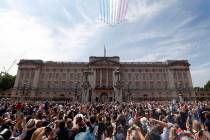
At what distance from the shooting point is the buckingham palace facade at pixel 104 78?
258ft

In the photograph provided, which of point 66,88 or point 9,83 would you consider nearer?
point 66,88

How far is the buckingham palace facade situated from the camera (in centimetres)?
7875

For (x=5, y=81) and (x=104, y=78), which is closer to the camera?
(x=104, y=78)

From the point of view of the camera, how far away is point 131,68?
83.6 meters

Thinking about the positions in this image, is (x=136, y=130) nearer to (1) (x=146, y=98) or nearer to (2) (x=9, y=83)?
(1) (x=146, y=98)

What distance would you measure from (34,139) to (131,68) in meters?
80.0

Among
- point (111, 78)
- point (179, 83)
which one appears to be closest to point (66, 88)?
point (111, 78)

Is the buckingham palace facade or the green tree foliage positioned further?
the green tree foliage

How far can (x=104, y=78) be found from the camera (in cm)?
8081

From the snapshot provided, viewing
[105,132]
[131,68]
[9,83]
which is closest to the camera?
[105,132]

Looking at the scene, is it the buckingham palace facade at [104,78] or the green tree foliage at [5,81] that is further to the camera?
the green tree foliage at [5,81]

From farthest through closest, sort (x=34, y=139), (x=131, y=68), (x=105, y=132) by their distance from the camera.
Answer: (x=131, y=68)
(x=105, y=132)
(x=34, y=139)

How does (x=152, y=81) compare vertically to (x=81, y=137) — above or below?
above

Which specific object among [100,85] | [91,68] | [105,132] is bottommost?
[105,132]
